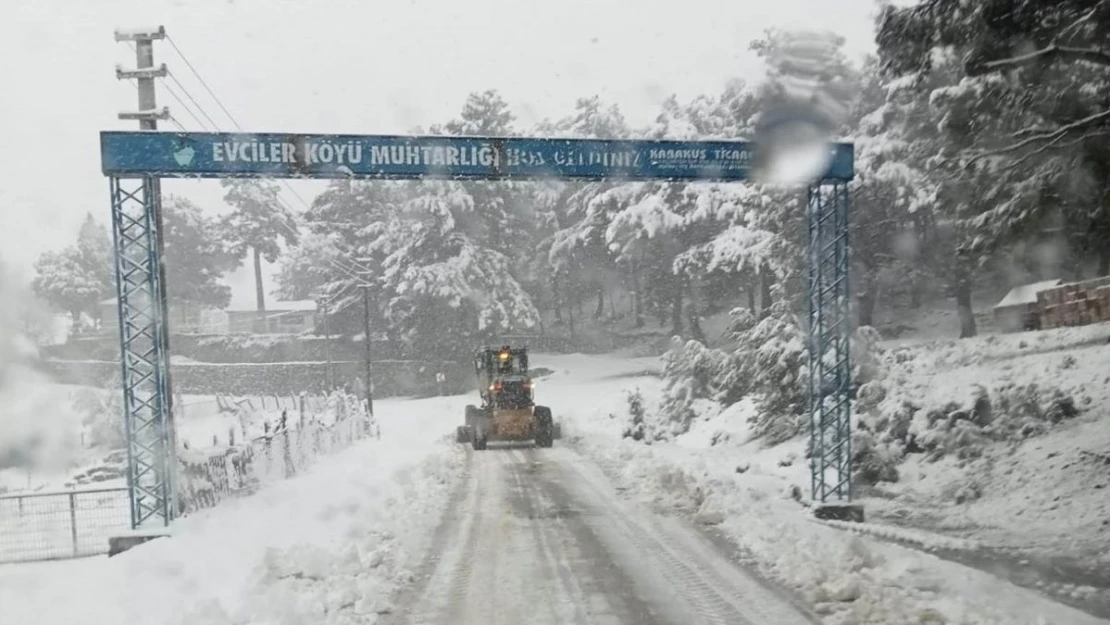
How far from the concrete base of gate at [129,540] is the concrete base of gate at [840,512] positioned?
30.3ft

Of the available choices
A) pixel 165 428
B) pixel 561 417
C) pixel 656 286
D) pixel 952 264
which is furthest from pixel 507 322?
pixel 165 428

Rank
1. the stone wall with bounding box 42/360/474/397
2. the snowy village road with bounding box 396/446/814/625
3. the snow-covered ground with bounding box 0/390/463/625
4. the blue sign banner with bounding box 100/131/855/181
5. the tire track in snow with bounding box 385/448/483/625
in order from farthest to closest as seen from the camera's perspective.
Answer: the stone wall with bounding box 42/360/474/397
the blue sign banner with bounding box 100/131/855/181
the tire track in snow with bounding box 385/448/483/625
the snow-covered ground with bounding box 0/390/463/625
the snowy village road with bounding box 396/446/814/625

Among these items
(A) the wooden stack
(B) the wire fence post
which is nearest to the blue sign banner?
(B) the wire fence post

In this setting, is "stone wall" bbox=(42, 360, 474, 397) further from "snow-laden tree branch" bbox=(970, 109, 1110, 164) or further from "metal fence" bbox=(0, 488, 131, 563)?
"snow-laden tree branch" bbox=(970, 109, 1110, 164)

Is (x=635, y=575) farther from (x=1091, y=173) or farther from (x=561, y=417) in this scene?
(x=561, y=417)

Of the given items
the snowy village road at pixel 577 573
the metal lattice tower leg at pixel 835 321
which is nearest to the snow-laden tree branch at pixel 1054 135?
the metal lattice tower leg at pixel 835 321

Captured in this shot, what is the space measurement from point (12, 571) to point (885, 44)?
14.5 meters

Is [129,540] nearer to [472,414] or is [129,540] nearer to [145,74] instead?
[145,74]

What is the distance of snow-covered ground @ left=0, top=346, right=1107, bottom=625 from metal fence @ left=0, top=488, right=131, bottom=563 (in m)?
1.13

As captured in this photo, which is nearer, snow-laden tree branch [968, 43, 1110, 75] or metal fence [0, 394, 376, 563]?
snow-laden tree branch [968, 43, 1110, 75]

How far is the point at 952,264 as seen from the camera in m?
32.0

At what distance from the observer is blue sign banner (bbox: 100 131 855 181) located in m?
11.9

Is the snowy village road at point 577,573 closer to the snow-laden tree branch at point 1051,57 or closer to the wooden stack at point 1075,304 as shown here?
the snow-laden tree branch at point 1051,57

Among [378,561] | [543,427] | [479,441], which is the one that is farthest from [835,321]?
[479,441]
